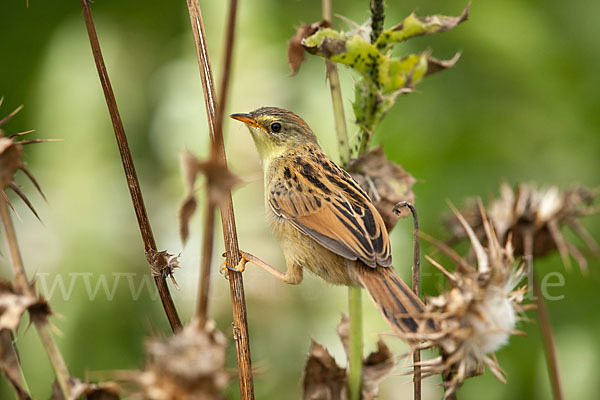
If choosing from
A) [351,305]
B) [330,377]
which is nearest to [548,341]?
[351,305]

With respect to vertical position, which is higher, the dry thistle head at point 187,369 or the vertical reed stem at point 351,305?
the vertical reed stem at point 351,305

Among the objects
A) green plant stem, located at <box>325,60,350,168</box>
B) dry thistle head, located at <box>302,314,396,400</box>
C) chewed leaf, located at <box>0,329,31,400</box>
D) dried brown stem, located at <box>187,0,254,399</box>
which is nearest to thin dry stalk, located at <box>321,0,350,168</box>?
green plant stem, located at <box>325,60,350,168</box>

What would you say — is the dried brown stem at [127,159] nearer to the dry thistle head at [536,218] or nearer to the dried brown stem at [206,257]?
the dried brown stem at [206,257]

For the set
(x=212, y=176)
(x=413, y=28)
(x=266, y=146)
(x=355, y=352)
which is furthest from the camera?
(x=266, y=146)

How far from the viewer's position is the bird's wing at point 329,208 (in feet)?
7.09

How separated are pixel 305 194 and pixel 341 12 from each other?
1434mm

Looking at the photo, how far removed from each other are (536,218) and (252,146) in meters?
1.47

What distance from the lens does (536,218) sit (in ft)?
7.57

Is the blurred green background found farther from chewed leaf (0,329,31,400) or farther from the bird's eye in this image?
chewed leaf (0,329,31,400)

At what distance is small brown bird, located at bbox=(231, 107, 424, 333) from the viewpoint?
2117mm

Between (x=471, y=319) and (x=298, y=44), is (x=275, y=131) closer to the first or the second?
(x=298, y=44)

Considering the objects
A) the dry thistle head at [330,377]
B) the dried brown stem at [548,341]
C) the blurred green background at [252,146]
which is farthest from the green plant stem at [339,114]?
the blurred green background at [252,146]

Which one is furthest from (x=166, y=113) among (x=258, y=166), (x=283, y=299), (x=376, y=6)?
(x=376, y=6)

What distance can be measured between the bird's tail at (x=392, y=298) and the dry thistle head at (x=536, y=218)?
43 centimetres
